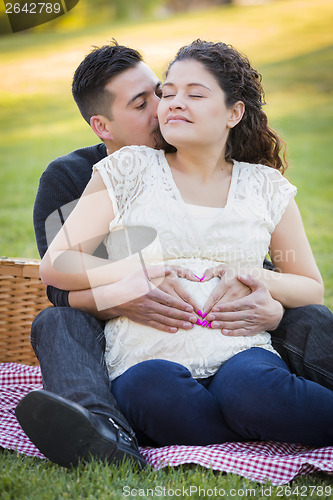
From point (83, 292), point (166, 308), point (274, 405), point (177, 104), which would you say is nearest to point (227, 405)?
point (274, 405)

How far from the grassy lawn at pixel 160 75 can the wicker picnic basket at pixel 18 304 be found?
1.74 m

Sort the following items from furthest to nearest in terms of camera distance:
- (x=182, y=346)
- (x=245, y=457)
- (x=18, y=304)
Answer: (x=18, y=304) → (x=182, y=346) → (x=245, y=457)

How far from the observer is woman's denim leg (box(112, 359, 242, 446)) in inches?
71.9

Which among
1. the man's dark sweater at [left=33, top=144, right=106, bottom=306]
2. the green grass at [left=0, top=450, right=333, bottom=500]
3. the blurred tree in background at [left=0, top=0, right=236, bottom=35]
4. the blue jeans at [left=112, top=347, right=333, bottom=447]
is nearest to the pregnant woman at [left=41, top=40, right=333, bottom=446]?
the blue jeans at [left=112, top=347, right=333, bottom=447]

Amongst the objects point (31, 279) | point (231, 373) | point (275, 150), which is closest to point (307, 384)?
point (231, 373)

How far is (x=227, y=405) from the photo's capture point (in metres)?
1.84

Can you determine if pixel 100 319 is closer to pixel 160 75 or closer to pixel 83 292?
pixel 83 292

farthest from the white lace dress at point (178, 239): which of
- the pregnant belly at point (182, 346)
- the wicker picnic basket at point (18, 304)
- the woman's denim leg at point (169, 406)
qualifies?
the wicker picnic basket at point (18, 304)

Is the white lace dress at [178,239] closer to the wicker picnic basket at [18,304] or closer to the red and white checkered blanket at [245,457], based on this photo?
the red and white checkered blanket at [245,457]

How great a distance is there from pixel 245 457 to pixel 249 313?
1.49 ft

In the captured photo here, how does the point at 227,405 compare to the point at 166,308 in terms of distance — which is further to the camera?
the point at 166,308

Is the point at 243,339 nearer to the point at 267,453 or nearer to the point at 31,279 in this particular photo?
the point at 267,453

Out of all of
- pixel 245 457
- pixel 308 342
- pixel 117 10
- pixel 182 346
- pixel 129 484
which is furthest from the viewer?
pixel 117 10

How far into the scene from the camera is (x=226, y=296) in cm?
204
